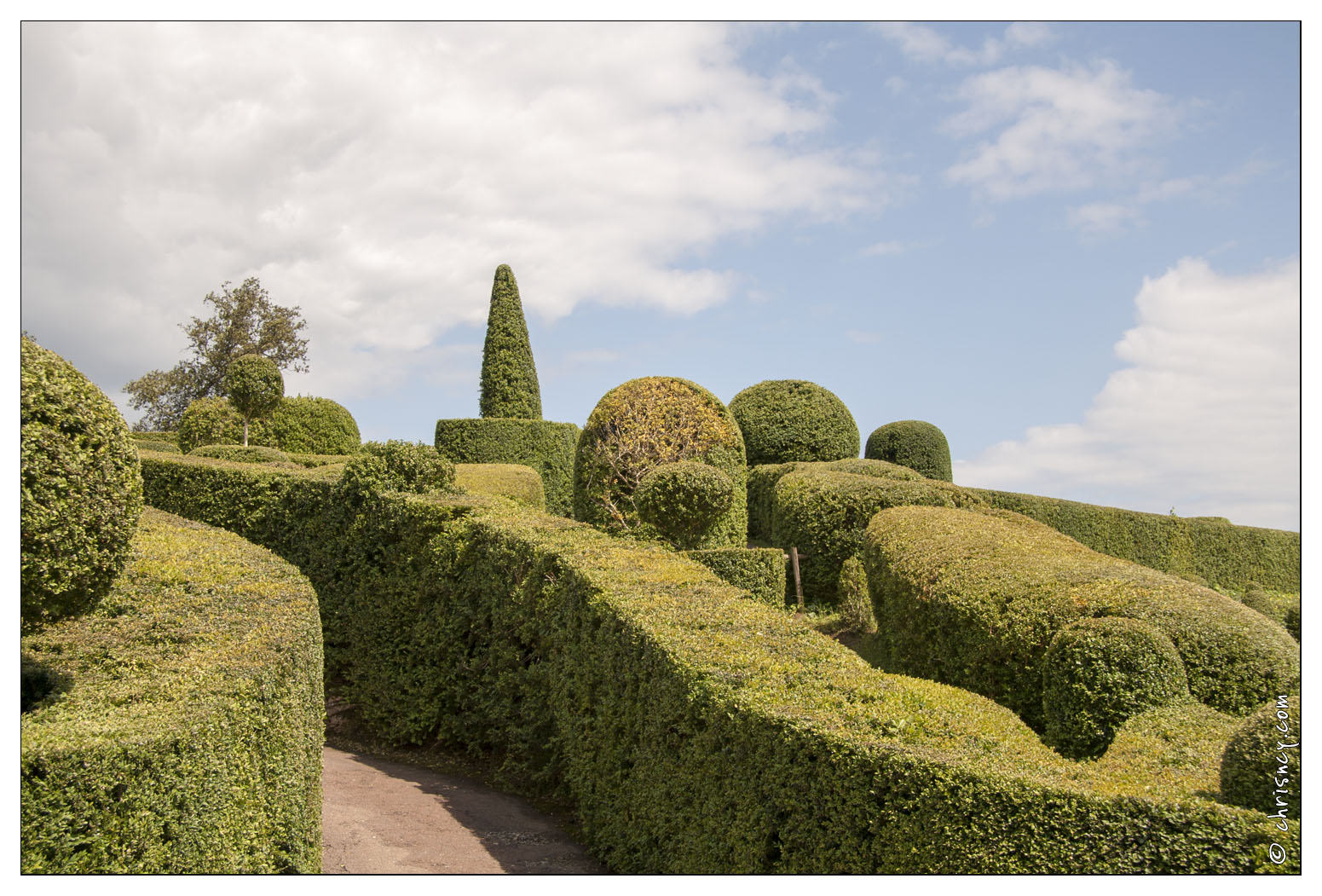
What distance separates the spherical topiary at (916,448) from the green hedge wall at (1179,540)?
231 inches

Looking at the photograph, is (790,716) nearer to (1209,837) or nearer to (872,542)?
(1209,837)

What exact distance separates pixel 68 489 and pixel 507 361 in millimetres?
22363

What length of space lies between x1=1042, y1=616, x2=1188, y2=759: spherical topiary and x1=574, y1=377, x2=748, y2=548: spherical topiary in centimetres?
943

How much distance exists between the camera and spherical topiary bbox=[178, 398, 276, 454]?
2377 cm

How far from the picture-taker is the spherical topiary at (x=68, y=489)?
493 centimetres

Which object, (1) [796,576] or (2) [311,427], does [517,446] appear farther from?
(1) [796,576]

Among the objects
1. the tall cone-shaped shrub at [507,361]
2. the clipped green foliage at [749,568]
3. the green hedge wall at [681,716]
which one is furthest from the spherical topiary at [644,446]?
the tall cone-shaped shrub at [507,361]

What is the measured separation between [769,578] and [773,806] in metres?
7.59

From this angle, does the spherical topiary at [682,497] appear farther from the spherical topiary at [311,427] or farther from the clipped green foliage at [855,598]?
the spherical topiary at [311,427]

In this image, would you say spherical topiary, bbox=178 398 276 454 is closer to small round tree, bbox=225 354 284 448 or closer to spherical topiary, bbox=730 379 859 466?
small round tree, bbox=225 354 284 448

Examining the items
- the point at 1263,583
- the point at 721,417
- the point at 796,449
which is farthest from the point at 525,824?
the point at 1263,583

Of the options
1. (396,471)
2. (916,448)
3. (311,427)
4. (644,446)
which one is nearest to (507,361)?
(311,427)

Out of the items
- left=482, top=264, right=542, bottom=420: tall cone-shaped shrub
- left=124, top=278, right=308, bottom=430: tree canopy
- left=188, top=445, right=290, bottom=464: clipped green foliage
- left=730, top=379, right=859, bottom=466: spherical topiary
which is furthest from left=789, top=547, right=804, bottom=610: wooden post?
left=124, top=278, right=308, bottom=430: tree canopy

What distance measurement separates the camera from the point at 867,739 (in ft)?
13.8
